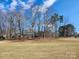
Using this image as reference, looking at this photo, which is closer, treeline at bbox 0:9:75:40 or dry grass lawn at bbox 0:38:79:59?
dry grass lawn at bbox 0:38:79:59

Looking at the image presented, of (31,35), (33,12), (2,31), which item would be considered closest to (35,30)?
(31,35)

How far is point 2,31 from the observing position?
2442 inches

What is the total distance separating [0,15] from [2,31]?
5.46m

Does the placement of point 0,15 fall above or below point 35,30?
above

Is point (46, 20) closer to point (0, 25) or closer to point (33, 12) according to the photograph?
point (33, 12)

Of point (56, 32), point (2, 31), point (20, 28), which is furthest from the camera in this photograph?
point (56, 32)

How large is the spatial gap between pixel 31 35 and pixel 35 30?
205cm

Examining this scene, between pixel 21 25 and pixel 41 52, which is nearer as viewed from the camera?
pixel 41 52

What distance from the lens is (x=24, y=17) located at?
60469 millimetres

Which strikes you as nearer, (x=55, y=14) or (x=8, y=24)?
(x=8, y=24)

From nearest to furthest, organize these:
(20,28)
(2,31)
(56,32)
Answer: (20,28), (2,31), (56,32)

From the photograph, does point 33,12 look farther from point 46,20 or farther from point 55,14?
point 55,14

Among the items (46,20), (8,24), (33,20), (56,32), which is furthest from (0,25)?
(56,32)

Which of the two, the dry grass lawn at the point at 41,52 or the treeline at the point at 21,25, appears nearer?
the dry grass lawn at the point at 41,52
